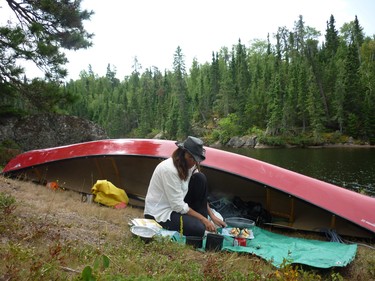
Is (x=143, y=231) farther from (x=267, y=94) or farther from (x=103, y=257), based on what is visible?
(x=267, y=94)

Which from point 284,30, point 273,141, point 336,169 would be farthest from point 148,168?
point 284,30

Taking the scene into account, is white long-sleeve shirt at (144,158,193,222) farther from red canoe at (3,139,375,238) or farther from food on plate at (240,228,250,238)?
red canoe at (3,139,375,238)


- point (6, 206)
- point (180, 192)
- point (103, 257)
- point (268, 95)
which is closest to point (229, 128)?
point (268, 95)

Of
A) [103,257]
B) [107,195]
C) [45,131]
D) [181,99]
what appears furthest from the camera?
[181,99]

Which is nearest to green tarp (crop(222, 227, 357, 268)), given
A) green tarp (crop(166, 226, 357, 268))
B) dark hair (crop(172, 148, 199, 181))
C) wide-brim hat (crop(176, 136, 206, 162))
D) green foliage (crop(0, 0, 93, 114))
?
green tarp (crop(166, 226, 357, 268))

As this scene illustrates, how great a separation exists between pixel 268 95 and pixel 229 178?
5603cm

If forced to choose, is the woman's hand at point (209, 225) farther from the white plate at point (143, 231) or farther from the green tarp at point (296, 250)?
the white plate at point (143, 231)

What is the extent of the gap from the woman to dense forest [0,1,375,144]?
1610 inches

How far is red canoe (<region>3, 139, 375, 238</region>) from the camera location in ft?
16.1

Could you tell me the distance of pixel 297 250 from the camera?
3955 mm

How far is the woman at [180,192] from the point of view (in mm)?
3797

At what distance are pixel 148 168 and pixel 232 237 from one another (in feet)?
9.42

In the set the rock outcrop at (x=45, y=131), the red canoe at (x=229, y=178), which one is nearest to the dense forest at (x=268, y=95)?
the rock outcrop at (x=45, y=131)

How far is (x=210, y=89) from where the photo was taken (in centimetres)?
7700
